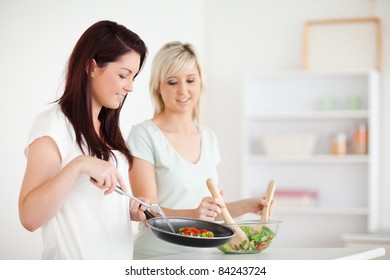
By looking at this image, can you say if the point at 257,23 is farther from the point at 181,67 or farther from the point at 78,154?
the point at 78,154

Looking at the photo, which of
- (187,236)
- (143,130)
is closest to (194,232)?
(187,236)

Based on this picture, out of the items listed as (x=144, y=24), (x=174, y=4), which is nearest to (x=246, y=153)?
(x=174, y=4)

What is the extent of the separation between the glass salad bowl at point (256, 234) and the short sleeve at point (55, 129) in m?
0.46

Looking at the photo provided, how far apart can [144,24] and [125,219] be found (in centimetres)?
67

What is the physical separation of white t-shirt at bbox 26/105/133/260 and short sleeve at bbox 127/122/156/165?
291 millimetres

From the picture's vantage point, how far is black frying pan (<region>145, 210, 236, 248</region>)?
125 cm

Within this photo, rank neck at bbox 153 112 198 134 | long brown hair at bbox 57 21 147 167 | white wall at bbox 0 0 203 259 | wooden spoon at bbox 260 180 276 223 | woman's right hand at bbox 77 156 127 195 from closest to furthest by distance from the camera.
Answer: woman's right hand at bbox 77 156 127 195, long brown hair at bbox 57 21 147 167, white wall at bbox 0 0 203 259, wooden spoon at bbox 260 180 276 223, neck at bbox 153 112 198 134

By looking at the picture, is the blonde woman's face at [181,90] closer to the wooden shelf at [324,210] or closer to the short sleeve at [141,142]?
the short sleeve at [141,142]

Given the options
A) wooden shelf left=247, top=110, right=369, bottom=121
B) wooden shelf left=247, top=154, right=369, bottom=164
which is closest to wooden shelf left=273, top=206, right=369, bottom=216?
wooden shelf left=247, top=154, right=369, bottom=164

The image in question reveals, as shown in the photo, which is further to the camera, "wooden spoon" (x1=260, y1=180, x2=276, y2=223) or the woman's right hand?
"wooden spoon" (x1=260, y1=180, x2=276, y2=223)

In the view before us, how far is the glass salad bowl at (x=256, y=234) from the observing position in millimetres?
1438

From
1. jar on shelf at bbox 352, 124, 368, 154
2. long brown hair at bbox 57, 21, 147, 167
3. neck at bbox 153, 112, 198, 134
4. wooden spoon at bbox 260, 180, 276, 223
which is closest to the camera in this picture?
long brown hair at bbox 57, 21, 147, 167

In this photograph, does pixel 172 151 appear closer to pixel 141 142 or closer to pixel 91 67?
pixel 141 142

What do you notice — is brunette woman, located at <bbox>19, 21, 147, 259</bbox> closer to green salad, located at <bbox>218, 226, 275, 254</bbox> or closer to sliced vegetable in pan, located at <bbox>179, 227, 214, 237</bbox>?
sliced vegetable in pan, located at <bbox>179, 227, 214, 237</bbox>
